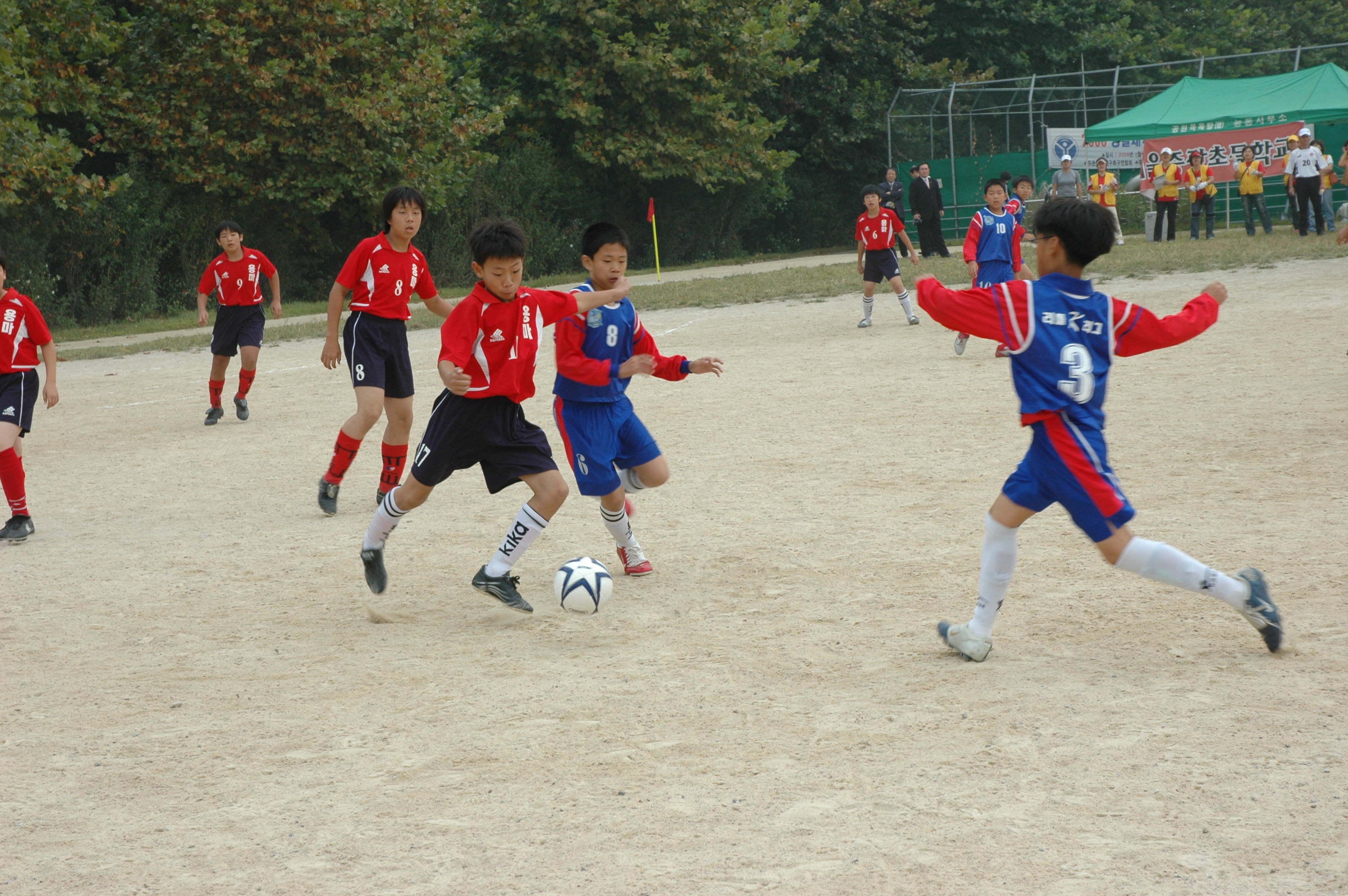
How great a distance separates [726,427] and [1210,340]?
545 centimetres

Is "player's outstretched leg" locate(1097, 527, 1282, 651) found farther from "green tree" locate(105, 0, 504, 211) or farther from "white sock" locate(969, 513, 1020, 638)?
"green tree" locate(105, 0, 504, 211)

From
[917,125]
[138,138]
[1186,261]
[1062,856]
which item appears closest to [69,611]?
[1062,856]

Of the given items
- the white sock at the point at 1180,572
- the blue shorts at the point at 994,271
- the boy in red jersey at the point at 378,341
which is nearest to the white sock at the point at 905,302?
the blue shorts at the point at 994,271

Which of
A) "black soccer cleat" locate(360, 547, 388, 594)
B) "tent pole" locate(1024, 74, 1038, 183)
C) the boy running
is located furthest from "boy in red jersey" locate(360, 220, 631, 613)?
"tent pole" locate(1024, 74, 1038, 183)

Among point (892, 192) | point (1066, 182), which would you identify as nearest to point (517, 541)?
point (892, 192)

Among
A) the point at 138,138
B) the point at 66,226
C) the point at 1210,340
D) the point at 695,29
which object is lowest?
the point at 1210,340

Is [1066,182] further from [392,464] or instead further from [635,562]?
[635,562]

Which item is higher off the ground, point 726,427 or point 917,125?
point 917,125

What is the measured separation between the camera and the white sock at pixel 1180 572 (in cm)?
425

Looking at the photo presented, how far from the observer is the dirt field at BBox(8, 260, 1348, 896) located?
3191mm

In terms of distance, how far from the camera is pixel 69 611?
5781 millimetres

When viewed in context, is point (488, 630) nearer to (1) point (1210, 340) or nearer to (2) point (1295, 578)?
(2) point (1295, 578)

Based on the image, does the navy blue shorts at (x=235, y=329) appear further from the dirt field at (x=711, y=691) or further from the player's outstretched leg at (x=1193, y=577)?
the player's outstretched leg at (x=1193, y=577)

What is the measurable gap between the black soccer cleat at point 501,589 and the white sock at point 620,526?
64 centimetres
